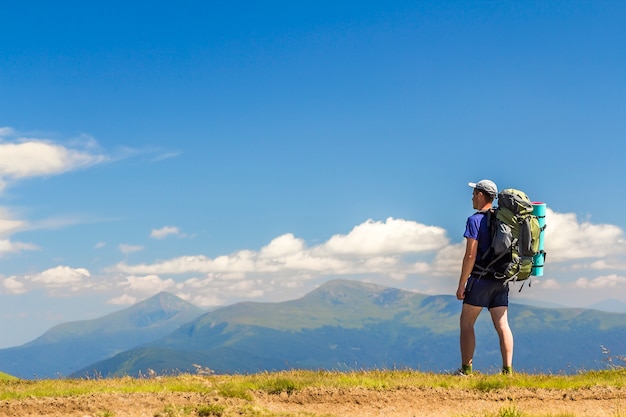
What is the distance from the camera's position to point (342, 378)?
507 inches

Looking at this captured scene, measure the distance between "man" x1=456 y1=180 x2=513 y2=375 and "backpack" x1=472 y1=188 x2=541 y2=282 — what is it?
0.15 meters

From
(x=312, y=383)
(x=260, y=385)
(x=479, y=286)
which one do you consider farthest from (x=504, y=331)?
(x=260, y=385)

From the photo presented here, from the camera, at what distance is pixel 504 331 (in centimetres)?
1365

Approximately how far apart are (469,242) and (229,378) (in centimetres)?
579

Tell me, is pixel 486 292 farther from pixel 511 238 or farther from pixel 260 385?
pixel 260 385

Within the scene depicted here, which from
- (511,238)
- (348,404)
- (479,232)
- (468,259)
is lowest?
(348,404)

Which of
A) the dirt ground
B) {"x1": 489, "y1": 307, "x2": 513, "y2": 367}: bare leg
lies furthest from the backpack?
the dirt ground

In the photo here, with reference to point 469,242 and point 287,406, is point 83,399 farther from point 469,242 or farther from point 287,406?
point 469,242

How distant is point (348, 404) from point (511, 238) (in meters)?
4.70

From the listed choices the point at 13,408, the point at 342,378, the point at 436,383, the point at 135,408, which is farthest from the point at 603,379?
the point at 13,408

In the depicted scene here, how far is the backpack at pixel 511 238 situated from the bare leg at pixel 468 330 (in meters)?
0.80

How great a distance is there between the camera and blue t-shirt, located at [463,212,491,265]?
13.2m

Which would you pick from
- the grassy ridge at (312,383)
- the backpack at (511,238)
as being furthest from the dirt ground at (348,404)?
the backpack at (511,238)

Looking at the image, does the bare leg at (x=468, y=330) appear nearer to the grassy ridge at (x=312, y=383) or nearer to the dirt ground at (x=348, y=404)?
the grassy ridge at (x=312, y=383)
